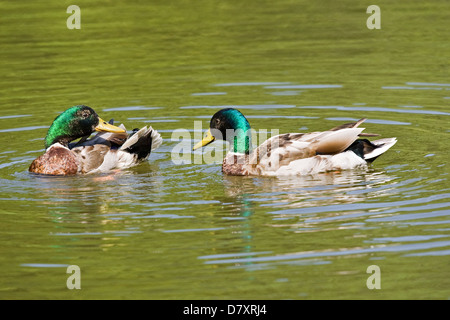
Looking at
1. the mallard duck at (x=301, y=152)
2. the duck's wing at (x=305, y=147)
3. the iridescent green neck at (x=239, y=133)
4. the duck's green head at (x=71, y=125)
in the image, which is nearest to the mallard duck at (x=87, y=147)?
the duck's green head at (x=71, y=125)

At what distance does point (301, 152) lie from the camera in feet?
39.4

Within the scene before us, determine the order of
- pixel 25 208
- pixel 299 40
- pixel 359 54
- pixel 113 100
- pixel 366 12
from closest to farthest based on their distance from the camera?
pixel 25 208
pixel 113 100
pixel 359 54
pixel 299 40
pixel 366 12

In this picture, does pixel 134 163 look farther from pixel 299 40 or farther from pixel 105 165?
pixel 299 40

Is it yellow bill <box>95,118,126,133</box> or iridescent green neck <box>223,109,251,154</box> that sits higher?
yellow bill <box>95,118,126,133</box>

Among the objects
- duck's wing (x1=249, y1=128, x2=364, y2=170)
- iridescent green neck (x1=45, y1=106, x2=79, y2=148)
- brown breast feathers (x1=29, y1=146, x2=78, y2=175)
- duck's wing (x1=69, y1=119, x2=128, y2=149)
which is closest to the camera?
duck's wing (x1=249, y1=128, x2=364, y2=170)

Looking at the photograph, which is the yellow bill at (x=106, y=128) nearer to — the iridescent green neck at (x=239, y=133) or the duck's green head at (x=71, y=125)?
the duck's green head at (x=71, y=125)

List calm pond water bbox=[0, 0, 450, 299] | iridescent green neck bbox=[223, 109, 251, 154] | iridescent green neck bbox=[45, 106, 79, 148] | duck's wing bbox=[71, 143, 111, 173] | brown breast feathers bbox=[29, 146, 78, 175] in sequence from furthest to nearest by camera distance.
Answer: iridescent green neck bbox=[45, 106, 79, 148] → duck's wing bbox=[71, 143, 111, 173] → brown breast feathers bbox=[29, 146, 78, 175] → iridescent green neck bbox=[223, 109, 251, 154] → calm pond water bbox=[0, 0, 450, 299]

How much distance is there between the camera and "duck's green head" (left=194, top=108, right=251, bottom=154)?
1235 centimetres

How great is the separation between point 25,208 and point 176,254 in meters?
2.48

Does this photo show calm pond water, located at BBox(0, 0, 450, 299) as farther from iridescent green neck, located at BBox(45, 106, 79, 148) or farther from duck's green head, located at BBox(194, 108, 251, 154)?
iridescent green neck, located at BBox(45, 106, 79, 148)

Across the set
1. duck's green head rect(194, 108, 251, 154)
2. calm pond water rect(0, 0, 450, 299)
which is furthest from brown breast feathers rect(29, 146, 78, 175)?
duck's green head rect(194, 108, 251, 154)

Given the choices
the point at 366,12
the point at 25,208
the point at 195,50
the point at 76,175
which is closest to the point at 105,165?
the point at 76,175

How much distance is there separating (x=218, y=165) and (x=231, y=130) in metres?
0.64

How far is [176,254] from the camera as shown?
9.19m
